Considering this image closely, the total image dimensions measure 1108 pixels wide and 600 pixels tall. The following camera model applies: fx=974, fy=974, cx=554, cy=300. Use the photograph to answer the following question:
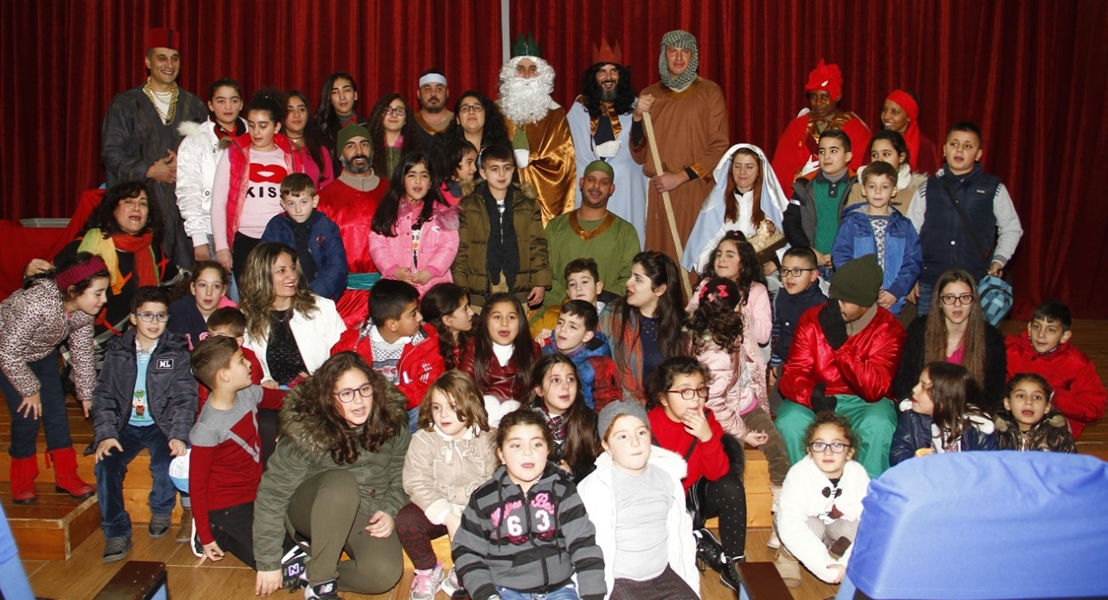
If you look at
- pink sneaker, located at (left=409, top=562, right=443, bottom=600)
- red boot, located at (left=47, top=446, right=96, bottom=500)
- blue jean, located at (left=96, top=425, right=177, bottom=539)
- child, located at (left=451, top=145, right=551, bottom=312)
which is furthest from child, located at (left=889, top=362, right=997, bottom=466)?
red boot, located at (left=47, top=446, right=96, bottom=500)

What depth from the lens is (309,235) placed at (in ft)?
14.4

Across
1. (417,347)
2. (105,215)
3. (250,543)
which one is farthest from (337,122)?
(250,543)

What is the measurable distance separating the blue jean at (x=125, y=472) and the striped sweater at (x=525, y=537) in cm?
145

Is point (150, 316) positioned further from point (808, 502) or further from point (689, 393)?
point (808, 502)

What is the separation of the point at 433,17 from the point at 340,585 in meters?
4.60

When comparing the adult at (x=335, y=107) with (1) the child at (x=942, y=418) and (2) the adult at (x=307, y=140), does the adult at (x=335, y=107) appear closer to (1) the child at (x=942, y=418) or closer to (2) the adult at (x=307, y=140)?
(2) the adult at (x=307, y=140)

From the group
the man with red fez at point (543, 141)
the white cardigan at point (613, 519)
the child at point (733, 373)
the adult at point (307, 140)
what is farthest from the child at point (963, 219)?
the adult at point (307, 140)

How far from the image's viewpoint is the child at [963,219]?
15.4 feet

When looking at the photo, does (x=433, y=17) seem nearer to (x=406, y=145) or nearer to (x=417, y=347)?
(x=406, y=145)

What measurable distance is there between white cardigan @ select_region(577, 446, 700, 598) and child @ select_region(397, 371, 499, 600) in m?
0.41

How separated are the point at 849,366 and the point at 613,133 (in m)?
2.31

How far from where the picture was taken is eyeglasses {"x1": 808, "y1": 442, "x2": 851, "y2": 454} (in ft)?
10.8

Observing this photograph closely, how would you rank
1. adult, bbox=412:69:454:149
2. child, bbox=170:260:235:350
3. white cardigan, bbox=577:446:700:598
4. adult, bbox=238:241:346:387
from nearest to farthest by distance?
white cardigan, bbox=577:446:700:598
adult, bbox=238:241:346:387
child, bbox=170:260:235:350
adult, bbox=412:69:454:149

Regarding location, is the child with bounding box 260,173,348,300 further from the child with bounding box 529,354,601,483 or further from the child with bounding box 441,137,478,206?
the child with bounding box 529,354,601,483
